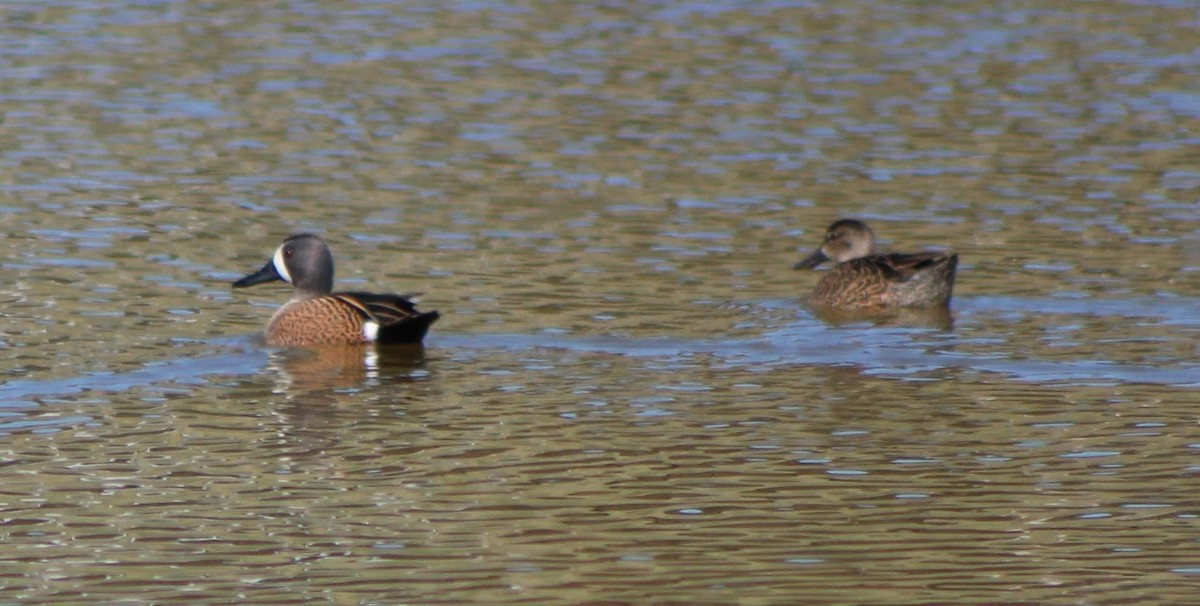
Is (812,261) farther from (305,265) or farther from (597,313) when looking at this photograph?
(305,265)

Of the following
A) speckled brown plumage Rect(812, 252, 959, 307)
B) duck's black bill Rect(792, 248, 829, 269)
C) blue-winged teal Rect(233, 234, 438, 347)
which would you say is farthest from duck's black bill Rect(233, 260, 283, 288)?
duck's black bill Rect(792, 248, 829, 269)

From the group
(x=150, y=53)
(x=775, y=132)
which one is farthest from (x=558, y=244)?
(x=150, y=53)

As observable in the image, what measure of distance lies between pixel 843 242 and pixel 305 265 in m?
3.79

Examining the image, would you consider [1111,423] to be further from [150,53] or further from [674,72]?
[150,53]

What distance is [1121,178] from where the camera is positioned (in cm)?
1811

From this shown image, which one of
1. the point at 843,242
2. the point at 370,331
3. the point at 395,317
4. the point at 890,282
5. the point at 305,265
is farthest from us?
the point at 843,242

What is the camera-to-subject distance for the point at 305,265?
Answer: 1376cm

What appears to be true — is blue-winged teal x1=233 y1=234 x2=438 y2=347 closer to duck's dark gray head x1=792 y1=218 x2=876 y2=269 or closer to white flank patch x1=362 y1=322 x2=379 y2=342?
white flank patch x1=362 y1=322 x2=379 y2=342

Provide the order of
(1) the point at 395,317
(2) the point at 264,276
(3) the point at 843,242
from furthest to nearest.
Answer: (3) the point at 843,242, (2) the point at 264,276, (1) the point at 395,317

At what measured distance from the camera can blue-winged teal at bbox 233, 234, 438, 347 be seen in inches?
507

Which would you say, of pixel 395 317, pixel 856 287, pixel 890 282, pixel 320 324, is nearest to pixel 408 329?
pixel 395 317

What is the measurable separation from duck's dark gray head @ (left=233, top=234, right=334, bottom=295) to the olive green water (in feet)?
1.22

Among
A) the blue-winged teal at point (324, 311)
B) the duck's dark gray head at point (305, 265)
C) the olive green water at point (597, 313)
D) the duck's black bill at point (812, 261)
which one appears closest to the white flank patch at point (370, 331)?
the blue-winged teal at point (324, 311)

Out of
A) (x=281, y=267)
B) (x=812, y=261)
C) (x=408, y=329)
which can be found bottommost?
(x=812, y=261)
